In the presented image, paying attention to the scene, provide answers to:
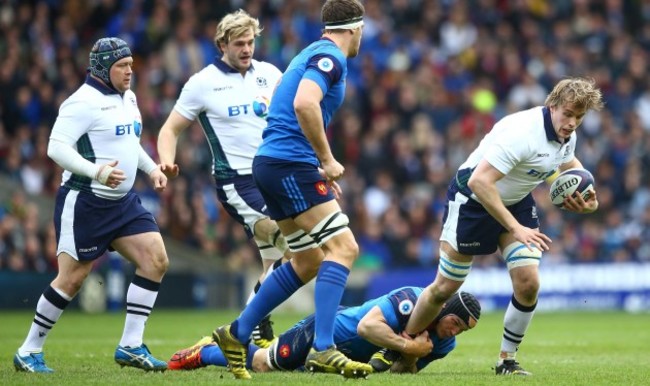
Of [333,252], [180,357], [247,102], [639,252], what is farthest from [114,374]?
[639,252]

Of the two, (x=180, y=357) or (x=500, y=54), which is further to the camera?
(x=500, y=54)

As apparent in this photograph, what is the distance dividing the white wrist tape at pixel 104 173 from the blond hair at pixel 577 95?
11.3ft

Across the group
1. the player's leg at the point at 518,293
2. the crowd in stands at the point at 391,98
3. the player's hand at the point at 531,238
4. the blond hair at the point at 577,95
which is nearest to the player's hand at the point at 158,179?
the player's leg at the point at 518,293

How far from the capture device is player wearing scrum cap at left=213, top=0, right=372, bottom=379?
829 centimetres

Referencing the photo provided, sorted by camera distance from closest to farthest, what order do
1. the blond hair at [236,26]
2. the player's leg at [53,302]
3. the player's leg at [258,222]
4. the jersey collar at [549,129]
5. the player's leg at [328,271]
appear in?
the player's leg at [328,271] → the jersey collar at [549,129] → the player's leg at [53,302] → the blond hair at [236,26] → the player's leg at [258,222]

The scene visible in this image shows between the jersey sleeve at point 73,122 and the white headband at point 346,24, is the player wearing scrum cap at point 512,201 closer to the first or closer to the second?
the white headband at point 346,24

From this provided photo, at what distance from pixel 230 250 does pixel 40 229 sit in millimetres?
3466

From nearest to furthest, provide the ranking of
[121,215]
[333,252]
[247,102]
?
[333,252] < [121,215] < [247,102]

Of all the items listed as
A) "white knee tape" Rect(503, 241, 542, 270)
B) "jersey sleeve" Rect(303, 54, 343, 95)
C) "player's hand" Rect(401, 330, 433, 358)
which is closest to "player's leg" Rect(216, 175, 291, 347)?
"player's hand" Rect(401, 330, 433, 358)

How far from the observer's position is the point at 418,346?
9.48 metres

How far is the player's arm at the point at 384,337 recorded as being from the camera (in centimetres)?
935

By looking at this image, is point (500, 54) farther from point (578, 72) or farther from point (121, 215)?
point (121, 215)

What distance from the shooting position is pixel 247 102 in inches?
438

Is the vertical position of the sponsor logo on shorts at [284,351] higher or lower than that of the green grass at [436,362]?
higher
